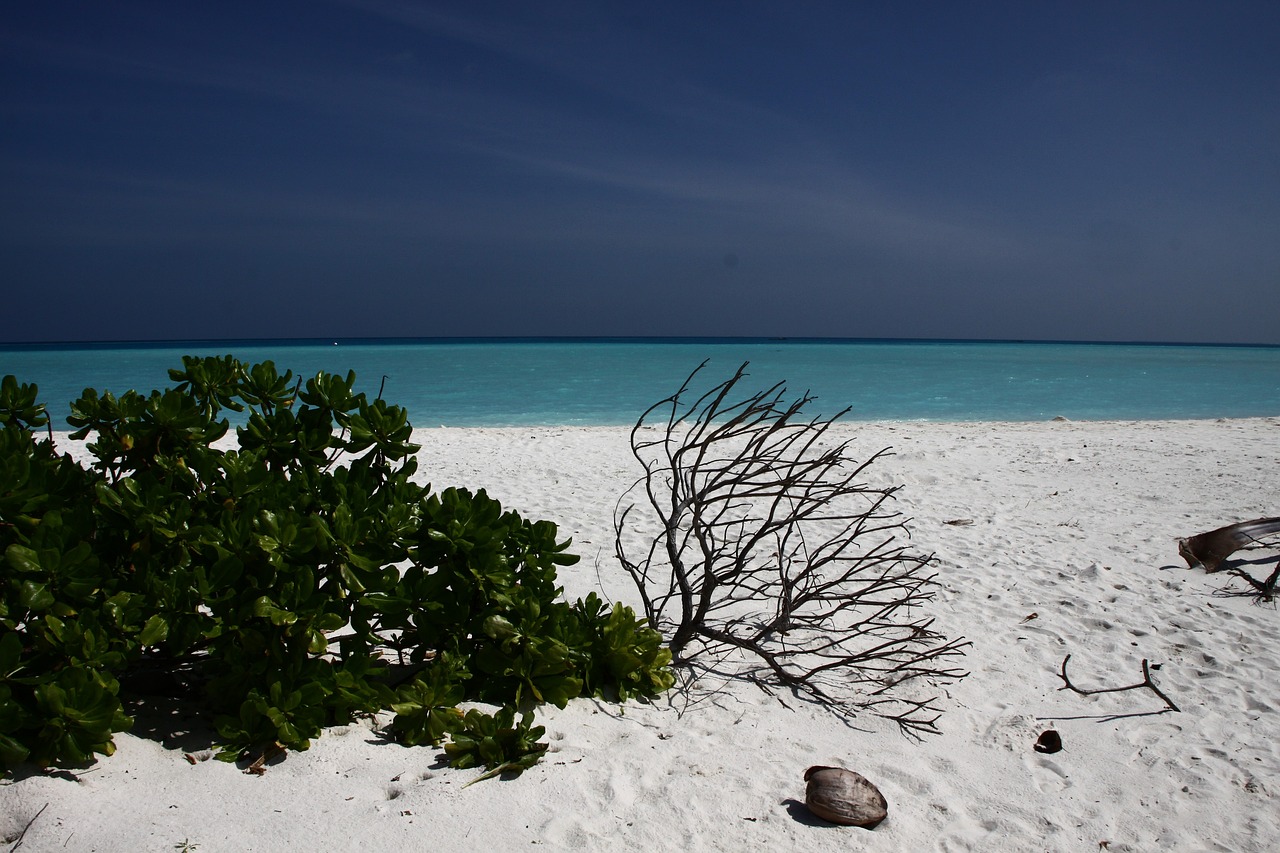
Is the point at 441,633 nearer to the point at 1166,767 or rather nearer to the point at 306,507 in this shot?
the point at 306,507

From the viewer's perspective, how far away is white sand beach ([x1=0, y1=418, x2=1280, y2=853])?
77.7 inches

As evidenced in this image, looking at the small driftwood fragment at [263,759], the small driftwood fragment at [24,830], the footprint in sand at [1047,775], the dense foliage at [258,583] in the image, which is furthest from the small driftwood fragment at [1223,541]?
the small driftwood fragment at [24,830]

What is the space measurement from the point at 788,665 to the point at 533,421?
12.0m

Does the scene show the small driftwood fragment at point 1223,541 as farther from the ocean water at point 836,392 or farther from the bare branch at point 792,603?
the ocean water at point 836,392

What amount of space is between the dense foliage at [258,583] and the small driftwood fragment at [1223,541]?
4.01 meters

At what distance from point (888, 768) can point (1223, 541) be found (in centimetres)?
340

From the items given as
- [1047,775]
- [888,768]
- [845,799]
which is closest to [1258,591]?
[1047,775]

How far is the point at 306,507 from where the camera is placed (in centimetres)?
237

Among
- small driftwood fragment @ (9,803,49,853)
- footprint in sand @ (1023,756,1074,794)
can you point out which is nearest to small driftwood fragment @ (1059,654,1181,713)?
footprint in sand @ (1023,756,1074,794)

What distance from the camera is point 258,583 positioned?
7.31ft

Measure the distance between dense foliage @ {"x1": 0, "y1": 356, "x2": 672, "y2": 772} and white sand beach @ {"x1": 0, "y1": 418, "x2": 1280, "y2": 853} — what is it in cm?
13

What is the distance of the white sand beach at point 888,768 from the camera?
197 cm

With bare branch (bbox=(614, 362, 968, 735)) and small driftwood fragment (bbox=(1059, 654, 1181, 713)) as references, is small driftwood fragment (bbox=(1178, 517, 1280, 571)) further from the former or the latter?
A: small driftwood fragment (bbox=(1059, 654, 1181, 713))

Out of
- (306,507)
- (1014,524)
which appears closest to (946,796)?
(306,507)
